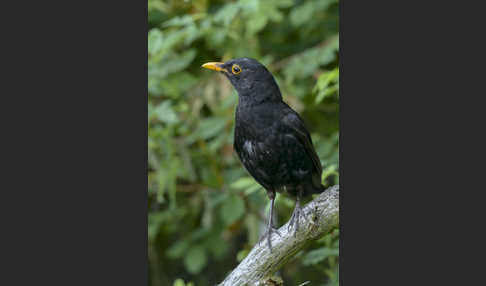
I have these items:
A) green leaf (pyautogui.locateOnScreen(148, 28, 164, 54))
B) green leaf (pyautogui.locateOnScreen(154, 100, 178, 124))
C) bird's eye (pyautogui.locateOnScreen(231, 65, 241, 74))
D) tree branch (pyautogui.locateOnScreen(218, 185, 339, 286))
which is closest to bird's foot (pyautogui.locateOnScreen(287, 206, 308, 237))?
tree branch (pyautogui.locateOnScreen(218, 185, 339, 286))

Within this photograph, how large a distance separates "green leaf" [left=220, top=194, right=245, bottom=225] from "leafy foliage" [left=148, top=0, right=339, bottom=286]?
1 cm

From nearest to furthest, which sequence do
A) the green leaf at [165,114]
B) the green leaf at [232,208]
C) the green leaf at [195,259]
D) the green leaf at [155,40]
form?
the green leaf at [155,40] < the green leaf at [165,114] < the green leaf at [232,208] < the green leaf at [195,259]

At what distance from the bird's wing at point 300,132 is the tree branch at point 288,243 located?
29 centimetres

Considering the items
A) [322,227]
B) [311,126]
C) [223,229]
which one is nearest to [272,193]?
[322,227]

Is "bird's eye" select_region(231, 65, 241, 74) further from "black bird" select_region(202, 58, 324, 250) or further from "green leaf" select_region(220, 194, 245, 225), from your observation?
"green leaf" select_region(220, 194, 245, 225)

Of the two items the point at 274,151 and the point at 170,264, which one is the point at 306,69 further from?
the point at 170,264

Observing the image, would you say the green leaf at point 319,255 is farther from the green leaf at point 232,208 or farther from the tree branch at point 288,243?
the green leaf at point 232,208

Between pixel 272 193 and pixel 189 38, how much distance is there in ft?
5.00

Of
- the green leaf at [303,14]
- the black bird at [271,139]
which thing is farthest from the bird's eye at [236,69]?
the green leaf at [303,14]

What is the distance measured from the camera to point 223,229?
5.91 metres

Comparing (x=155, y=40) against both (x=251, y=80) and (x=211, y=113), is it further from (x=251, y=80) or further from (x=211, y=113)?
(x=211, y=113)

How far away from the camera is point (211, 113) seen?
5.50 metres

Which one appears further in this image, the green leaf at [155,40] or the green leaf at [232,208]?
the green leaf at [232,208]

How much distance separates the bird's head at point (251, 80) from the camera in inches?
155
